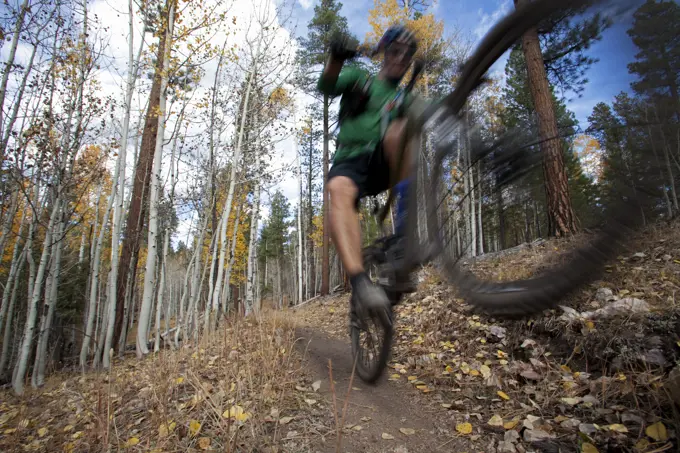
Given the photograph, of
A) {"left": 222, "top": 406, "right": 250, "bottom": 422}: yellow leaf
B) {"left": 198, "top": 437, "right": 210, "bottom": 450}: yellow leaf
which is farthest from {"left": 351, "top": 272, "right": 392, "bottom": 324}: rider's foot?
{"left": 198, "top": 437, "right": 210, "bottom": 450}: yellow leaf

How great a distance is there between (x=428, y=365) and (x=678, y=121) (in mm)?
2092

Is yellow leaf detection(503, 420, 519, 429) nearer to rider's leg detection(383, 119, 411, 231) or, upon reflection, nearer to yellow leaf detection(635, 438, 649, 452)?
yellow leaf detection(635, 438, 649, 452)

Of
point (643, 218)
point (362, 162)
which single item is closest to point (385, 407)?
point (362, 162)

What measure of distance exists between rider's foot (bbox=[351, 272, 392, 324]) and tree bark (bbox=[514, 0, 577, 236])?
92cm

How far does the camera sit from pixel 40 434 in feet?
8.41

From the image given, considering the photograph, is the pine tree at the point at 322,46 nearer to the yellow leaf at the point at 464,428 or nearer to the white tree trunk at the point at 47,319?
the white tree trunk at the point at 47,319

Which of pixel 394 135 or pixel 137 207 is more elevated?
pixel 137 207

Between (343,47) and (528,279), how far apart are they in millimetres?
1525

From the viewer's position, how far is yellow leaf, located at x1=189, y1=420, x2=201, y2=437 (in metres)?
1.67

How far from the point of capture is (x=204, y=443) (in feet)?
5.22

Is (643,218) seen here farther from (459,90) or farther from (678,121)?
(459,90)

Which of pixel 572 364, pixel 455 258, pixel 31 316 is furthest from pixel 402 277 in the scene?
pixel 31 316

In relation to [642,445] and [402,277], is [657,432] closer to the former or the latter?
[642,445]

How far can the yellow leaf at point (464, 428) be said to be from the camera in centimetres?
168
